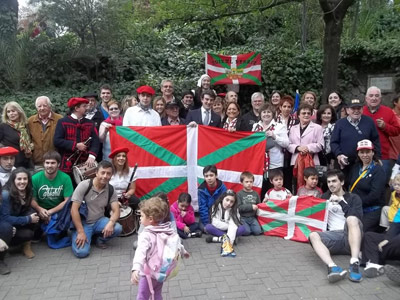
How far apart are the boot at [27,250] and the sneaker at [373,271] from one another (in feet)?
13.6

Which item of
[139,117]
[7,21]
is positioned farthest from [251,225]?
[7,21]

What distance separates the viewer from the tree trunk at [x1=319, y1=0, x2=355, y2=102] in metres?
8.38

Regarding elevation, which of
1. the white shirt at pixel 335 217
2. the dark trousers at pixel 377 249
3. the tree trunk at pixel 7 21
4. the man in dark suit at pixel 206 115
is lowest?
the dark trousers at pixel 377 249

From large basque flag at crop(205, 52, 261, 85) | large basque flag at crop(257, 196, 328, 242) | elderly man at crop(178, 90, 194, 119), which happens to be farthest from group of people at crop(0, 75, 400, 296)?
large basque flag at crop(205, 52, 261, 85)

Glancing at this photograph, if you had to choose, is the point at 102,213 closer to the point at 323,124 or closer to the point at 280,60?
the point at 323,124

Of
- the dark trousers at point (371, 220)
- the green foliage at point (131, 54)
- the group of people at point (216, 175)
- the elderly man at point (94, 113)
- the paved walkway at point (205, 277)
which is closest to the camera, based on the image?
the paved walkway at point (205, 277)

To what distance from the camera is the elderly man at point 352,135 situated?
579cm

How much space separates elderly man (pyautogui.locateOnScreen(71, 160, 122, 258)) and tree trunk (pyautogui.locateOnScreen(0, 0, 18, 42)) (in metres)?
7.10

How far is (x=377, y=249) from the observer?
182 inches

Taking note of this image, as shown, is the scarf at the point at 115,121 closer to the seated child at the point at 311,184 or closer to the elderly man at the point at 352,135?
the seated child at the point at 311,184

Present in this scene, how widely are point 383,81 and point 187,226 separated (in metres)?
9.47

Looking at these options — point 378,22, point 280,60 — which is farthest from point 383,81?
point 378,22

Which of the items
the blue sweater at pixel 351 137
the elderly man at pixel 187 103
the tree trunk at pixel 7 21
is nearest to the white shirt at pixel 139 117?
the elderly man at pixel 187 103

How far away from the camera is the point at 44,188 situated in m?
5.38
